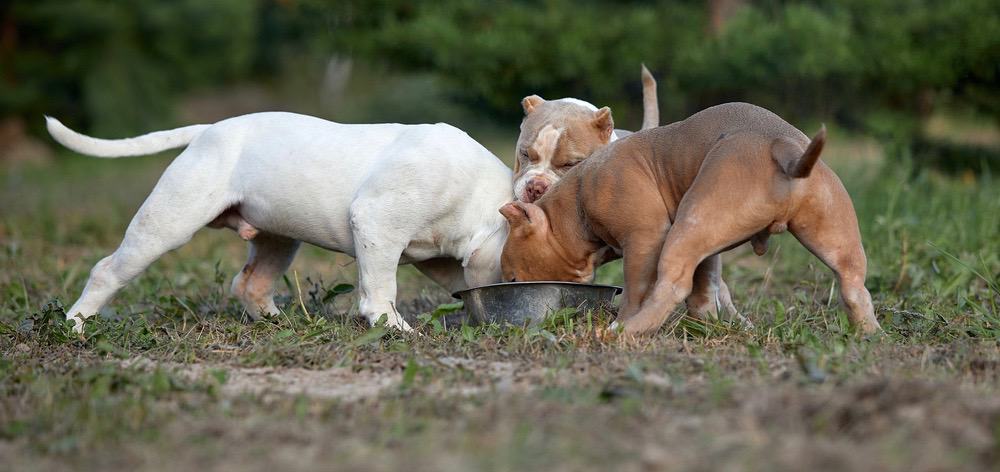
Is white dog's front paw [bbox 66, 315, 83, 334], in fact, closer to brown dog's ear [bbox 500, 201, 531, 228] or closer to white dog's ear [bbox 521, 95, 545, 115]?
brown dog's ear [bbox 500, 201, 531, 228]

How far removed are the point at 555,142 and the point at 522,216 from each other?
55cm

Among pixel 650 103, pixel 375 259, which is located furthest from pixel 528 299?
pixel 650 103

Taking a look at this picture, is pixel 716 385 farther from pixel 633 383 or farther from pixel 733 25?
pixel 733 25

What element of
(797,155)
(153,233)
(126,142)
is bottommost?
(153,233)

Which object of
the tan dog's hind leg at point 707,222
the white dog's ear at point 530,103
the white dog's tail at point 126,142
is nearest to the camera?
the tan dog's hind leg at point 707,222

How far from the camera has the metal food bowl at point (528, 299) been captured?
176 inches

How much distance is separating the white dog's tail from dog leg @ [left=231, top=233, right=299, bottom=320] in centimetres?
60

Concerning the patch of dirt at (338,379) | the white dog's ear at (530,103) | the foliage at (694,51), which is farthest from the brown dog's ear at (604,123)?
the foliage at (694,51)

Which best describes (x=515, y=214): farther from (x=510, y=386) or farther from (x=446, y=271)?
(x=510, y=386)

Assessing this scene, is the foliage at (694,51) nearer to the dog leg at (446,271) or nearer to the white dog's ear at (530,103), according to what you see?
the white dog's ear at (530,103)

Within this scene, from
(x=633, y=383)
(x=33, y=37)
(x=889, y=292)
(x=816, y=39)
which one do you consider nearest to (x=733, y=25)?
(x=816, y=39)

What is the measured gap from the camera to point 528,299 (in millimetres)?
4473

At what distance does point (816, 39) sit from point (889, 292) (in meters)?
3.26

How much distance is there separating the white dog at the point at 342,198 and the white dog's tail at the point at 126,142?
27mm
